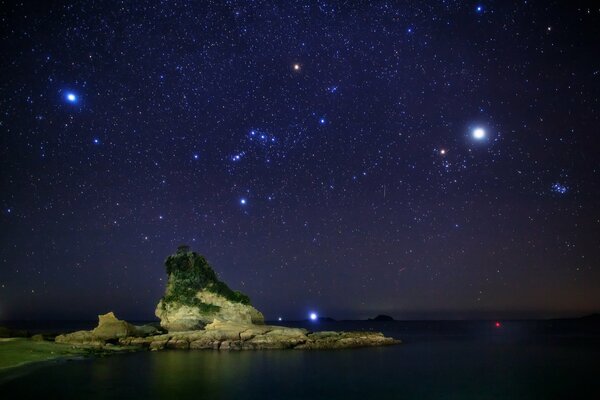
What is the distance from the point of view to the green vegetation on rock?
8344 cm

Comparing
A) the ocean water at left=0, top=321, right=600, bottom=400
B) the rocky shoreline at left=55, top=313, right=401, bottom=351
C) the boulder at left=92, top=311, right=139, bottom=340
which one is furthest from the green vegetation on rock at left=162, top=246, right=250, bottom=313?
the ocean water at left=0, top=321, right=600, bottom=400

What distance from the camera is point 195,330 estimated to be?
262 ft

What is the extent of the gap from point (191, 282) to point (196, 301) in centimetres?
353

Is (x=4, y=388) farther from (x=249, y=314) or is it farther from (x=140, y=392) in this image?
(x=249, y=314)

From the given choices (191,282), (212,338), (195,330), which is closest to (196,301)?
(191,282)

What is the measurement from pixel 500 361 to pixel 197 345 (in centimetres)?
4283

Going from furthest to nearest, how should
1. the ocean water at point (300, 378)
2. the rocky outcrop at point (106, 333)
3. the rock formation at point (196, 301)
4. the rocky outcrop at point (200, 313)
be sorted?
1. the rock formation at point (196, 301)
2. the rocky outcrop at point (200, 313)
3. the rocky outcrop at point (106, 333)
4. the ocean water at point (300, 378)

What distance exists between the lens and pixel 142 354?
63375mm

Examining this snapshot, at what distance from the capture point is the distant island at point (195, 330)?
71.9 meters

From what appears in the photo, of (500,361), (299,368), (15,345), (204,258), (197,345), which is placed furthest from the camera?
(204,258)

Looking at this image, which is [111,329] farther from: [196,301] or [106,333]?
[196,301]

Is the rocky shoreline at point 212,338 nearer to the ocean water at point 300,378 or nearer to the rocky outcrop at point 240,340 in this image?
the rocky outcrop at point 240,340

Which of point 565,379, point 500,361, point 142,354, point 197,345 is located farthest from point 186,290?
point 565,379

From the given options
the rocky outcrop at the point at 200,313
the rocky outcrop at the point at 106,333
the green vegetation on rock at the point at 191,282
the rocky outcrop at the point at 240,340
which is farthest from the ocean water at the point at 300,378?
the green vegetation on rock at the point at 191,282
